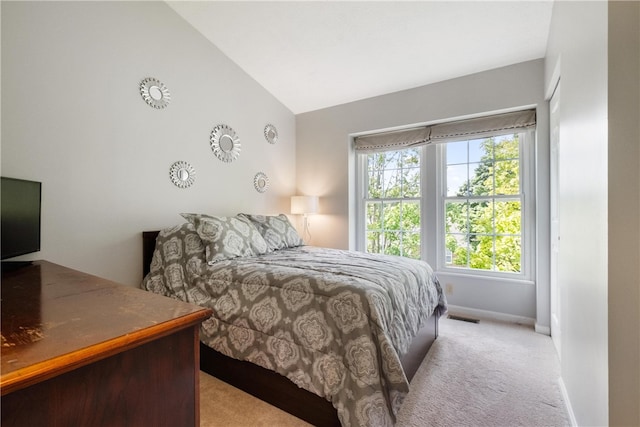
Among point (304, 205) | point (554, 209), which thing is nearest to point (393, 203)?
point (304, 205)

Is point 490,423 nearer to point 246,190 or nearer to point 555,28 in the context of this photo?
point 555,28

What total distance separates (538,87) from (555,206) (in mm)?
1170

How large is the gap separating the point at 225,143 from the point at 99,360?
2.86 m

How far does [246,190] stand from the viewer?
3.42 metres

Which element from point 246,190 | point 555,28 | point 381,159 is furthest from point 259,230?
point 555,28

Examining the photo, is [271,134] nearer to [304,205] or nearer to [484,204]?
[304,205]

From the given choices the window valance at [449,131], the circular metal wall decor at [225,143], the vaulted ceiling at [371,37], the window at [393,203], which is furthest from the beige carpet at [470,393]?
the vaulted ceiling at [371,37]

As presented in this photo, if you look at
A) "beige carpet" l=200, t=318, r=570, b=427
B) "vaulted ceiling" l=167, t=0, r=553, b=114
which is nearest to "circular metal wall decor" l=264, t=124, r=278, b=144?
"vaulted ceiling" l=167, t=0, r=553, b=114

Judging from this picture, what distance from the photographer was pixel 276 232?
2922 millimetres

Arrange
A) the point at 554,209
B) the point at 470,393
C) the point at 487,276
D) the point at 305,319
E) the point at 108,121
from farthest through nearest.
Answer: the point at 487,276 < the point at 554,209 < the point at 108,121 < the point at 470,393 < the point at 305,319

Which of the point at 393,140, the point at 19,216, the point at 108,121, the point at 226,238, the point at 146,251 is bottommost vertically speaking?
the point at 146,251

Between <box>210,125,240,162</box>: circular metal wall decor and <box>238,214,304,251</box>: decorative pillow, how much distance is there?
2.45 ft

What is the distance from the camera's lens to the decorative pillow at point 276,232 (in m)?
2.82

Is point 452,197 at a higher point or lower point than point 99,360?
higher
